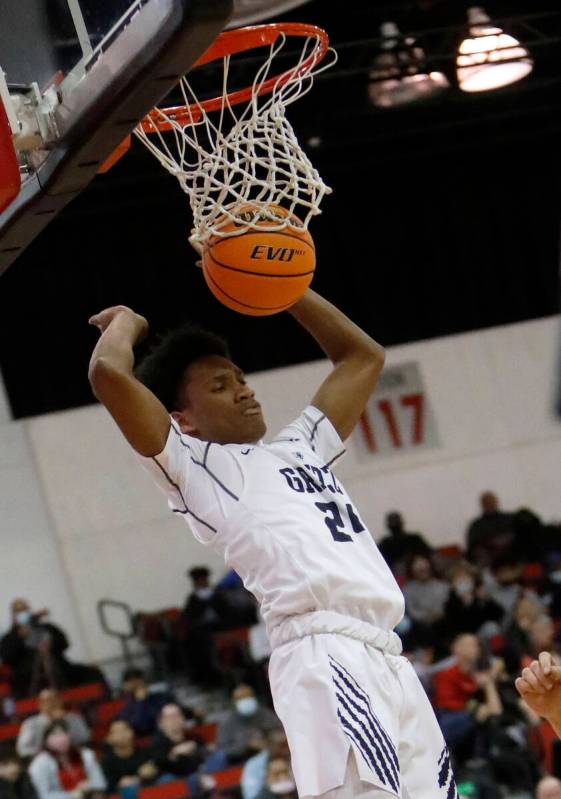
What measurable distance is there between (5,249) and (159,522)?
31.4 ft

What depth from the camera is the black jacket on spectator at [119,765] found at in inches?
373

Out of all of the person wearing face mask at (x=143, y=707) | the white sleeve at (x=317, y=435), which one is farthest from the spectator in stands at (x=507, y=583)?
the white sleeve at (x=317, y=435)

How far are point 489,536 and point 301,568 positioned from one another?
964cm

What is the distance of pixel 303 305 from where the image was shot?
13.6ft

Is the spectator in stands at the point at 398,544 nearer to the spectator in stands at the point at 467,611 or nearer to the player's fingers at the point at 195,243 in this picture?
the spectator in stands at the point at 467,611

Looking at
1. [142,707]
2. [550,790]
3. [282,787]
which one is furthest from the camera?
[142,707]

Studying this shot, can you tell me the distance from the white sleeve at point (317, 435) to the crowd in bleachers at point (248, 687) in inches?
159

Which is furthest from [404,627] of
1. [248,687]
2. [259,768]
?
[259,768]

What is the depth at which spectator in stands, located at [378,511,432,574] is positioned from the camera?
41.0ft

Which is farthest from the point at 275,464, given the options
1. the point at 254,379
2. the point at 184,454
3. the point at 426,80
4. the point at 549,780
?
the point at 254,379

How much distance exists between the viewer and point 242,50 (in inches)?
153

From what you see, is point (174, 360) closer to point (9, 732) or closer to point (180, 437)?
point (180, 437)

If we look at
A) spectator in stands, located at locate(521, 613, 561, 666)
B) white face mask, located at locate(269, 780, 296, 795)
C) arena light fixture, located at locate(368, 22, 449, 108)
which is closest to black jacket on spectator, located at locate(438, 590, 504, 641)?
spectator in stands, located at locate(521, 613, 561, 666)

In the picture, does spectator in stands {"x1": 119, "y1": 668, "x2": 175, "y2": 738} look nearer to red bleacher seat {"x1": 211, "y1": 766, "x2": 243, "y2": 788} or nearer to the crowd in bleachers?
the crowd in bleachers
